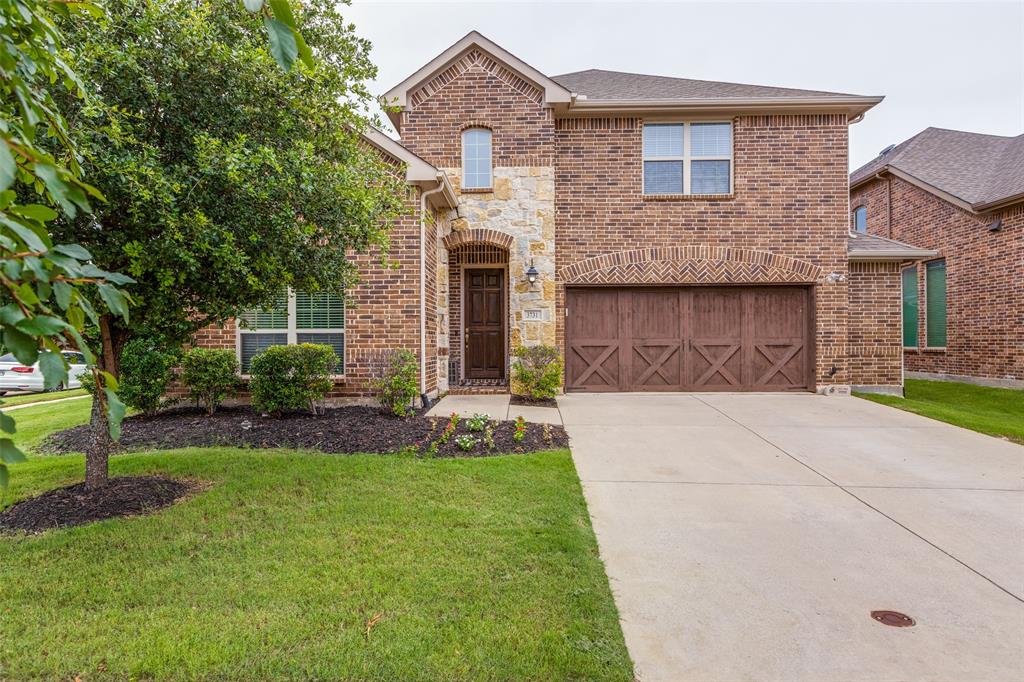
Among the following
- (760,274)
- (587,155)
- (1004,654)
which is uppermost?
(587,155)

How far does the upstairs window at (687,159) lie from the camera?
10.3 metres

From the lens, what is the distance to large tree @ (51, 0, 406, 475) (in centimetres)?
358

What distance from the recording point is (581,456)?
569 cm

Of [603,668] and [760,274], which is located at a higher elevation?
[760,274]

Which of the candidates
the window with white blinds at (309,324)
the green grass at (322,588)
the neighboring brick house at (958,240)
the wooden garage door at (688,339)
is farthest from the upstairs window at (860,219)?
the green grass at (322,588)

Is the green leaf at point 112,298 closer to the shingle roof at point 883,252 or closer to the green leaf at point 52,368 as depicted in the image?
the green leaf at point 52,368

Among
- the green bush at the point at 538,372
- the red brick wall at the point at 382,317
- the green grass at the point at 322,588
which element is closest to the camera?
the green grass at the point at 322,588

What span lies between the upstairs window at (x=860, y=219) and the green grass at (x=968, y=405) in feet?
19.8

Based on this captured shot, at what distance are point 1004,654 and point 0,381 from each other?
1863 centimetres

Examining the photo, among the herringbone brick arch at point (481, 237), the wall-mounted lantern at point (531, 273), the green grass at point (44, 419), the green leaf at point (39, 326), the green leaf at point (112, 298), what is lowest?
the green grass at point (44, 419)

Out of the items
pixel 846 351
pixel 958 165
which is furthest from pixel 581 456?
pixel 958 165

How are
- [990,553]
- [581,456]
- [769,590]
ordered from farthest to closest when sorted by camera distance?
[581,456] → [990,553] → [769,590]

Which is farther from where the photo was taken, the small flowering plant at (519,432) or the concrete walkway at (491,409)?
the concrete walkway at (491,409)

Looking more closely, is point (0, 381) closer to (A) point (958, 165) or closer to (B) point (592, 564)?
(B) point (592, 564)
